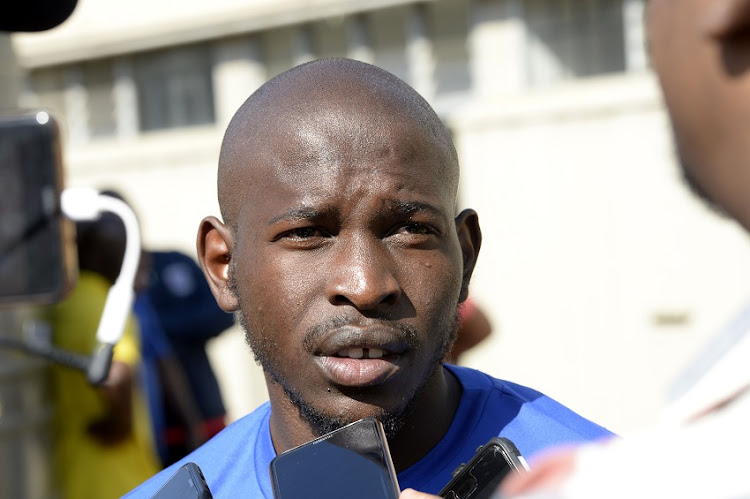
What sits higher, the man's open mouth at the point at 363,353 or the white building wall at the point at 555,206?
the man's open mouth at the point at 363,353

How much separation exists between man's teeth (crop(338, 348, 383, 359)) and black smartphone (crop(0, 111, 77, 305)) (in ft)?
2.93

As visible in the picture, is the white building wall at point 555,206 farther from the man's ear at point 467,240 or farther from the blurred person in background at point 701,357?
the blurred person in background at point 701,357

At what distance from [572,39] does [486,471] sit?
7004 mm

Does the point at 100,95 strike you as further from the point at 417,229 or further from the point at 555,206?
the point at 417,229

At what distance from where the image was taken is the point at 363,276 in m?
1.55

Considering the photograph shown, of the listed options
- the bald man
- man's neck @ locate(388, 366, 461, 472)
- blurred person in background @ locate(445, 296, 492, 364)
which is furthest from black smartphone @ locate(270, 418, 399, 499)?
blurred person in background @ locate(445, 296, 492, 364)

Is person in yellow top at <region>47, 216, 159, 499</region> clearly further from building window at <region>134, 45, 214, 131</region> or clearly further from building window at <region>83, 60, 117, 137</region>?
building window at <region>83, 60, 117, 137</region>

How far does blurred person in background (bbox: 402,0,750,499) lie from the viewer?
0.64m

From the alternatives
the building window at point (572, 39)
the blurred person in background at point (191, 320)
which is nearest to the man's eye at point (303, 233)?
the blurred person in background at point (191, 320)

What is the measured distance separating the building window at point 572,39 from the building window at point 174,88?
3.16 metres

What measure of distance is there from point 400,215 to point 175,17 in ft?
26.0

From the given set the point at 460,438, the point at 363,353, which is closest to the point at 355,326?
the point at 363,353

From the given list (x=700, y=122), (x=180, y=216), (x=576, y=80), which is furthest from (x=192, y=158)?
(x=700, y=122)

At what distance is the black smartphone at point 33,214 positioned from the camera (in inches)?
84.9
